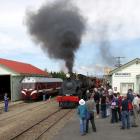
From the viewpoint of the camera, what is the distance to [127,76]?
39.8 meters

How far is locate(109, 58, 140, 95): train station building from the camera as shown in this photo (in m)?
39.4

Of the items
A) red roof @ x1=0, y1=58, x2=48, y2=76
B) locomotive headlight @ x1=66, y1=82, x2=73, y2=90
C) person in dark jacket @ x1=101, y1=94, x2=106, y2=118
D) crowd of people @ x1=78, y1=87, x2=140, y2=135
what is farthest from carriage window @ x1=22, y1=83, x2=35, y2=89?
person in dark jacket @ x1=101, y1=94, x2=106, y2=118

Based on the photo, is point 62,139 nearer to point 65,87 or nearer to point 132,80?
point 65,87

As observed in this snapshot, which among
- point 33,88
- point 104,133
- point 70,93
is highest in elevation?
point 33,88

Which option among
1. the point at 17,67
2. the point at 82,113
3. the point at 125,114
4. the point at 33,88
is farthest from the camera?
the point at 17,67

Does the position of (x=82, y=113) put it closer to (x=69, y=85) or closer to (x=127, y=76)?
(x=69, y=85)

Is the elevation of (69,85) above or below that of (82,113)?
above

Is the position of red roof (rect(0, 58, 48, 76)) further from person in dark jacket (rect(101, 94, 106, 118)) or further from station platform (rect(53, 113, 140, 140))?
station platform (rect(53, 113, 140, 140))

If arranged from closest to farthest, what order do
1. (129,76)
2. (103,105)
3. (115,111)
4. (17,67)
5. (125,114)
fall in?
(125,114)
(115,111)
(103,105)
(129,76)
(17,67)

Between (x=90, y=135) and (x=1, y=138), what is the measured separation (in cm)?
394

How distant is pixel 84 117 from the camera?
18812 millimetres

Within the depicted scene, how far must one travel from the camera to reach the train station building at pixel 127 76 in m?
39.4

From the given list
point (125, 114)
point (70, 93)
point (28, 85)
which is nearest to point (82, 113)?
point (125, 114)

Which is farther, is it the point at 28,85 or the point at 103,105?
the point at 28,85
